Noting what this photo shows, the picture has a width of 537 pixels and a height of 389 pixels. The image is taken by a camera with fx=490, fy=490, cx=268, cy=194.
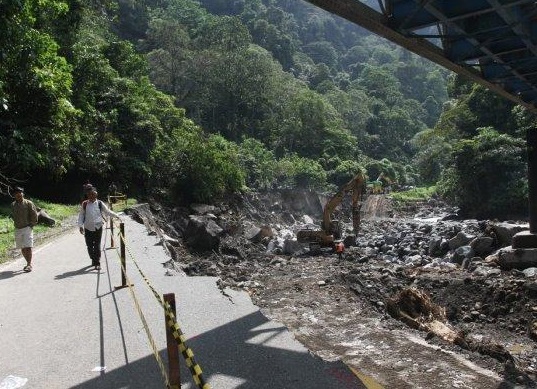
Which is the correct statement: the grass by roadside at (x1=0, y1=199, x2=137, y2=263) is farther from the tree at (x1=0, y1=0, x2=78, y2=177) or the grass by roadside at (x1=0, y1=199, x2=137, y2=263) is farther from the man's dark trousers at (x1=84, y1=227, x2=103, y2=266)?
the man's dark trousers at (x1=84, y1=227, x2=103, y2=266)

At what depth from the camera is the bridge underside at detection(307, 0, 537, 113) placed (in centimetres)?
701

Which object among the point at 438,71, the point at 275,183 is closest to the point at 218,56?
the point at 275,183

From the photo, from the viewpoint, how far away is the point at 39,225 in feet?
57.7

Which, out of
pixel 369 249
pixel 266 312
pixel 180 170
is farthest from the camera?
pixel 180 170

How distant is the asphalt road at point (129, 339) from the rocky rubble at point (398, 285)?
0.88 m

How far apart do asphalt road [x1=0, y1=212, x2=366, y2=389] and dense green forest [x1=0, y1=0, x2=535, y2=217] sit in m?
8.92

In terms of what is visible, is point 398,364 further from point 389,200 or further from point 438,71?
point 438,71

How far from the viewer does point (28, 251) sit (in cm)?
1038

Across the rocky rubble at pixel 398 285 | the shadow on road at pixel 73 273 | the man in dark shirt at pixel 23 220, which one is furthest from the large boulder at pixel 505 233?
the man in dark shirt at pixel 23 220

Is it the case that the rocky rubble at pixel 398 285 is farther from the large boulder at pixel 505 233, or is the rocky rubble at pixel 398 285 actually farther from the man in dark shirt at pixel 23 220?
the man in dark shirt at pixel 23 220

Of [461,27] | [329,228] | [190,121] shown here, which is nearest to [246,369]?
[461,27]

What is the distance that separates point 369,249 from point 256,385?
1800 cm

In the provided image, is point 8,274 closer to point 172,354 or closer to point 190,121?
point 172,354

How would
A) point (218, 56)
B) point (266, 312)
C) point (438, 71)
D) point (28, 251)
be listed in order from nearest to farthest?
point (266, 312), point (28, 251), point (218, 56), point (438, 71)
